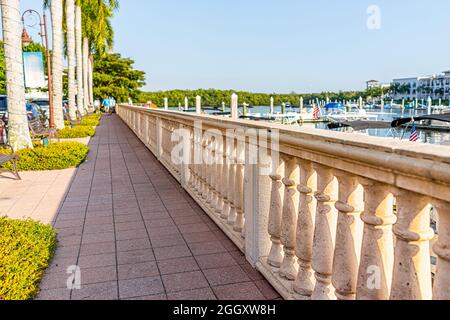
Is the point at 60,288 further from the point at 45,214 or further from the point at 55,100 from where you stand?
the point at 55,100

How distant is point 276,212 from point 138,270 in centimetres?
131

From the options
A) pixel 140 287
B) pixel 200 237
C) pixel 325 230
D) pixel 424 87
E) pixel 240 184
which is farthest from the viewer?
pixel 424 87

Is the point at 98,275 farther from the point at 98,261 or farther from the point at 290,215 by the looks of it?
the point at 290,215

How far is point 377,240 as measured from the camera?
5.70ft

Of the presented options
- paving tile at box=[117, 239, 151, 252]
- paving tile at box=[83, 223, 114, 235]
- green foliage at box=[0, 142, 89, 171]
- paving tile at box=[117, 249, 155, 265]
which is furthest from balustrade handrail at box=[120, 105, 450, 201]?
green foliage at box=[0, 142, 89, 171]

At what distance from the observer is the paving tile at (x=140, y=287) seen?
3.00 metres

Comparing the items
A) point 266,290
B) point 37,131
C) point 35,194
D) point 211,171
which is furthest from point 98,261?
point 37,131

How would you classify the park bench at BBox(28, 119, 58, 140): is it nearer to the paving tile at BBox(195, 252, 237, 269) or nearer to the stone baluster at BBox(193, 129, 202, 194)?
the stone baluster at BBox(193, 129, 202, 194)

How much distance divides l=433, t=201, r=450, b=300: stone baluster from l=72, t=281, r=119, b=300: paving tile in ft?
7.31

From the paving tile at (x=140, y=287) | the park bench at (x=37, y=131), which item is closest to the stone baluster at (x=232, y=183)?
the paving tile at (x=140, y=287)

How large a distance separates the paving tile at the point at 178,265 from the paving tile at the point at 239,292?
439 millimetres

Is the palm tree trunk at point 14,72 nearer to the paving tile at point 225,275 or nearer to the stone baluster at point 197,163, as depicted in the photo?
the stone baluster at point 197,163

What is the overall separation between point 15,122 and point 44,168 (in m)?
1.44
